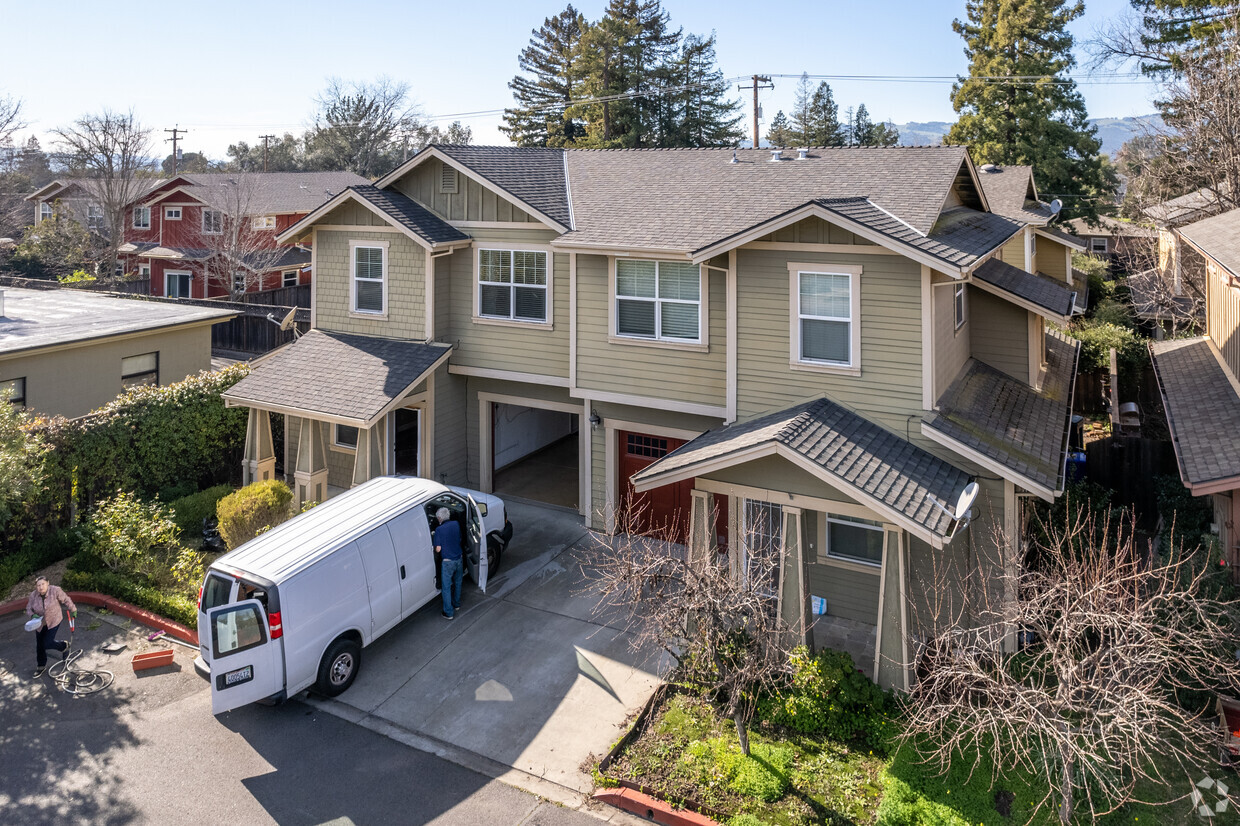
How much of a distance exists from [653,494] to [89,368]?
1378 centimetres

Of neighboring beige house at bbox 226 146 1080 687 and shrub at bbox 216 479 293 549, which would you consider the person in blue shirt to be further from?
shrub at bbox 216 479 293 549

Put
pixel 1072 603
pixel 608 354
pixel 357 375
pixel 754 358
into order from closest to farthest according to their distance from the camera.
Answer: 1. pixel 1072 603
2. pixel 754 358
3. pixel 608 354
4. pixel 357 375

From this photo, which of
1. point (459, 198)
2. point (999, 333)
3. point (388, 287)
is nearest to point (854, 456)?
point (999, 333)

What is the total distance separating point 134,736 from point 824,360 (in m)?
10.9

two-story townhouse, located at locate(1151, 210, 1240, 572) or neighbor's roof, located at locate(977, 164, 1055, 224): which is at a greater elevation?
neighbor's roof, located at locate(977, 164, 1055, 224)

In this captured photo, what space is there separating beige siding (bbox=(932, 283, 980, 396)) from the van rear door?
9.96 m

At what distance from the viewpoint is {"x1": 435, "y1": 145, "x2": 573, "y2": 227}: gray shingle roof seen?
16.2m

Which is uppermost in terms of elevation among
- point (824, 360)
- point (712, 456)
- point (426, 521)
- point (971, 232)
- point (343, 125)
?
point (343, 125)

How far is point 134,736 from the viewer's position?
1020 cm

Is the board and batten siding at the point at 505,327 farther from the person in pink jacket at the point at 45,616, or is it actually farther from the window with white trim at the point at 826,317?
the person in pink jacket at the point at 45,616

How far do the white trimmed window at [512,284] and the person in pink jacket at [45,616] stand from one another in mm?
8931

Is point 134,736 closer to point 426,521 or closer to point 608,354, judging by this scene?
point 426,521

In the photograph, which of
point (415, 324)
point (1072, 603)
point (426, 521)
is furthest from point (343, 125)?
point (1072, 603)

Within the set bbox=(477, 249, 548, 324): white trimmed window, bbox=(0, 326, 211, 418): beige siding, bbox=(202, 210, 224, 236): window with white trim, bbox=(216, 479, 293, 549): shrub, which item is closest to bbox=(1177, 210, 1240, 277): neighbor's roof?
bbox=(477, 249, 548, 324): white trimmed window
